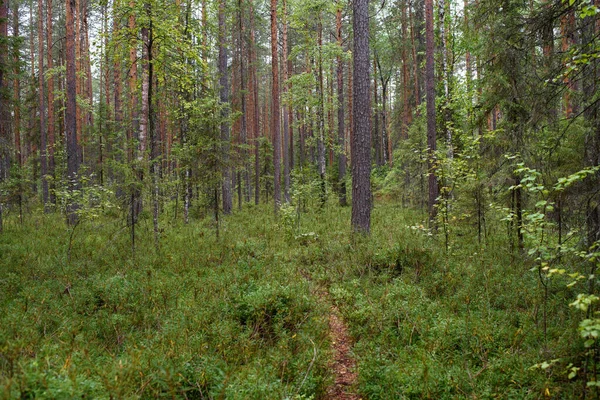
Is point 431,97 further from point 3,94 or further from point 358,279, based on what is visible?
point 3,94

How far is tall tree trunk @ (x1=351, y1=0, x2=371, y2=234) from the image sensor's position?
9.88 metres

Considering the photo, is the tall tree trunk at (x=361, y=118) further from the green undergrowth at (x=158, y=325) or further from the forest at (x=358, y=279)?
the green undergrowth at (x=158, y=325)

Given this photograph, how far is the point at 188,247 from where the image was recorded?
10055mm

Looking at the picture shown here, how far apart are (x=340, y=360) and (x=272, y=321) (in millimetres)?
1213

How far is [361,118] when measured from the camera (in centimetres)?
1002

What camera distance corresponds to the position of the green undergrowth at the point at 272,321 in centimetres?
388

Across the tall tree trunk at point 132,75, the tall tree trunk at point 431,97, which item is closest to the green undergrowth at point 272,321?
the tall tree trunk at point 431,97

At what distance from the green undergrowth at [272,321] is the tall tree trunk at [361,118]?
89cm

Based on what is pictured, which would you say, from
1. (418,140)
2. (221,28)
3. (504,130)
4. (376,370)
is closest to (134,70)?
(221,28)

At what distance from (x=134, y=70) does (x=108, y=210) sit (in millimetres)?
6294

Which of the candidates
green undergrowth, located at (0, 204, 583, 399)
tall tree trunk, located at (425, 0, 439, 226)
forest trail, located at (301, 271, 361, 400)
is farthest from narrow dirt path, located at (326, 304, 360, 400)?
tall tree trunk, located at (425, 0, 439, 226)

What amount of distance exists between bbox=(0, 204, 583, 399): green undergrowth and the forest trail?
0.51 ft

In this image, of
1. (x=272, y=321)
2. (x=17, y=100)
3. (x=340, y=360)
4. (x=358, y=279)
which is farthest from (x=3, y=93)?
(x=340, y=360)

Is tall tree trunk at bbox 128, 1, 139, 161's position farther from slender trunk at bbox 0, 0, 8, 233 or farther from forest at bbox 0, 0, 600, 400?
slender trunk at bbox 0, 0, 8, 233
